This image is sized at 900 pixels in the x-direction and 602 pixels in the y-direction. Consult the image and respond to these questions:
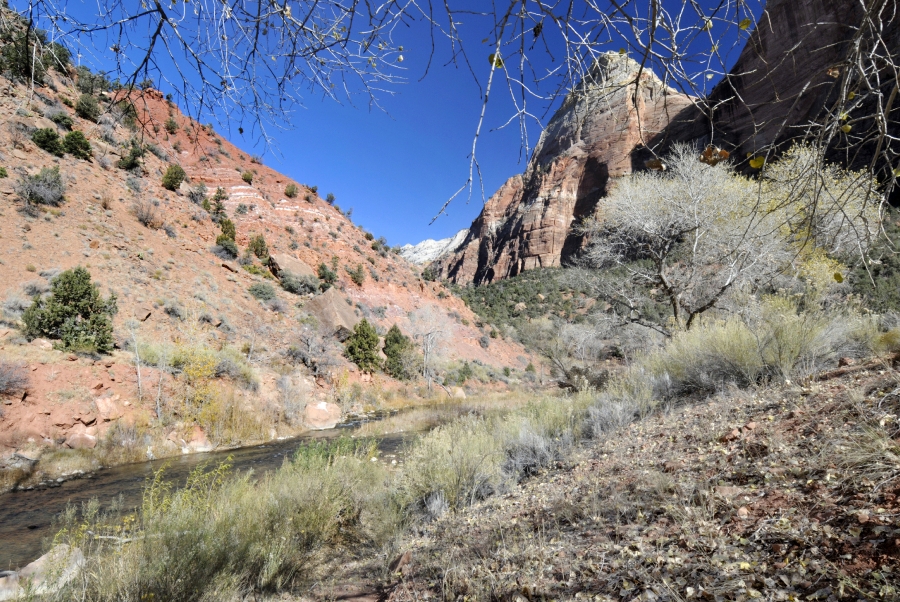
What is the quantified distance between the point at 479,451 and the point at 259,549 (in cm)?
293

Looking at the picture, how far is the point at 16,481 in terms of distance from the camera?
7172 mm

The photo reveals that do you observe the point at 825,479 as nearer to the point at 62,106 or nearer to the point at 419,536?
the point at 419,536

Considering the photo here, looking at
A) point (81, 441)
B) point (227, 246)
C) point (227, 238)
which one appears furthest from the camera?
point (227, 238)

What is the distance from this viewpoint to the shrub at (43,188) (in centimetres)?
1534

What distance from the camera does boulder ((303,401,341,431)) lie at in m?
13.7

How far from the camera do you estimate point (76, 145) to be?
→ 63.5 feet

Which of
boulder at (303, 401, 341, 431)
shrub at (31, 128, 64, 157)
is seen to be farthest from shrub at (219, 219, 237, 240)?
boulder at (303, 401, 341, 431)

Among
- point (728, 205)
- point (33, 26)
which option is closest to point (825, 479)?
point (33, 26)

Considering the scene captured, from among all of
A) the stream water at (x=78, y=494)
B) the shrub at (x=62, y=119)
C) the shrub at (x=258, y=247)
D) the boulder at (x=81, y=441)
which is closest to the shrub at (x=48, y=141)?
the shrub at (x=62, y=119)

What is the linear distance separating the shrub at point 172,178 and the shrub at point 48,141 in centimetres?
487

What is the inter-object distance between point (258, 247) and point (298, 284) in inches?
144

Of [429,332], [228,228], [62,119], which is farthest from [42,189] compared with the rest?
[429,332]

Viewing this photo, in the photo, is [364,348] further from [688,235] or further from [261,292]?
[688,235]

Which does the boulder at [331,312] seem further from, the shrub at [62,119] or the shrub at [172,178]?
the shrub at [62,119]
